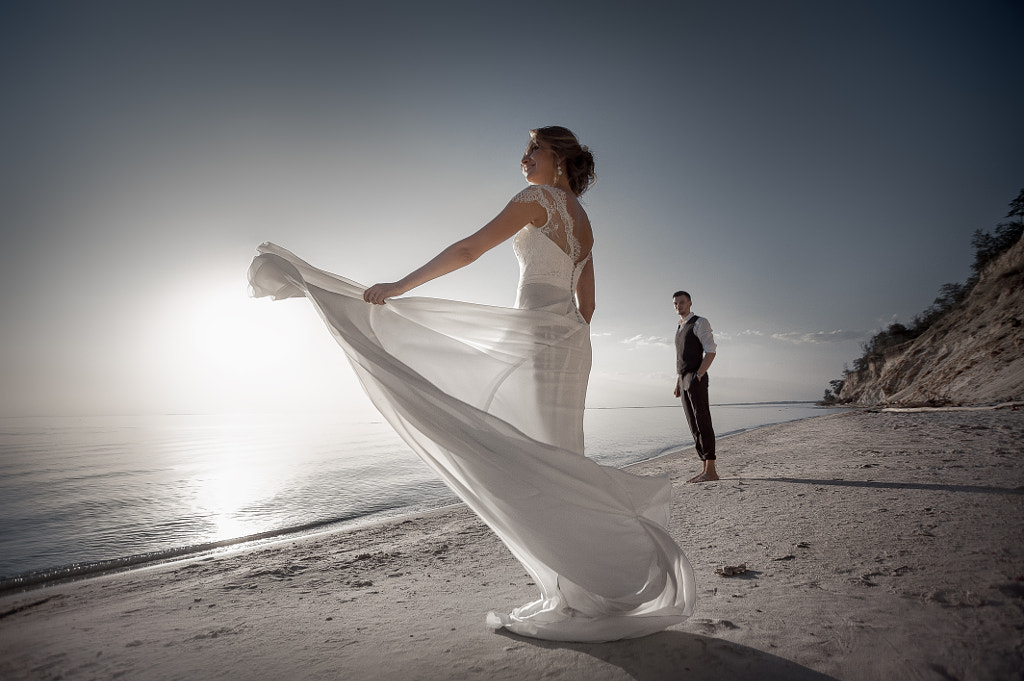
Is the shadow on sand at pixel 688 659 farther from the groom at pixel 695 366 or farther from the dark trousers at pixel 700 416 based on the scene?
the groom at pixel 695 366

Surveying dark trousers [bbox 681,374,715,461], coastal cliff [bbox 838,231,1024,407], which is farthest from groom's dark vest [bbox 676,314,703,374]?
coastal cliff [bbox 838,231,1024,407]

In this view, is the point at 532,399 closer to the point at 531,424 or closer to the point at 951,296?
the point at 531,424

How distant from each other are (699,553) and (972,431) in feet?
21.6

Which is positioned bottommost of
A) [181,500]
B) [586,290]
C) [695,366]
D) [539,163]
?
[181,500]

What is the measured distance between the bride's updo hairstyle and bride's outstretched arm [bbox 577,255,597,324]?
1.58 feet

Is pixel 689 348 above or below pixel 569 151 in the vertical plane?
below

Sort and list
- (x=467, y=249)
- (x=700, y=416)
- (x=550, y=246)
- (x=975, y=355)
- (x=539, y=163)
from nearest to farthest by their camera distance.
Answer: (x=467, y=249) → (x=550, y=246) → (x=539, y=163) → (x=700, y=416) → (x=975, y=355)

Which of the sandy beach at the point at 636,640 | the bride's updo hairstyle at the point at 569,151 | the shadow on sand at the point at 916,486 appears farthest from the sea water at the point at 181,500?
the bride's updo hairstyle at the point at 569,151

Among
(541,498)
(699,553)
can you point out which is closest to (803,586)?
(699,553)

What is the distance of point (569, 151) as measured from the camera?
265cm

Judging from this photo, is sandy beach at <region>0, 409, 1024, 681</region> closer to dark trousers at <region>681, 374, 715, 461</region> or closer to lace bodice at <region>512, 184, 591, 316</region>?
dark trousers at <region>681, 374, 715, 461</region>

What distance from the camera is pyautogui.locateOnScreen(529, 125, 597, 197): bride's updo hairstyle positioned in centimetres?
263

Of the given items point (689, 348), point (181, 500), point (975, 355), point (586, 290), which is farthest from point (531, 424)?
point (975, 355)

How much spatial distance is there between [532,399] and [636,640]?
3.61ft
